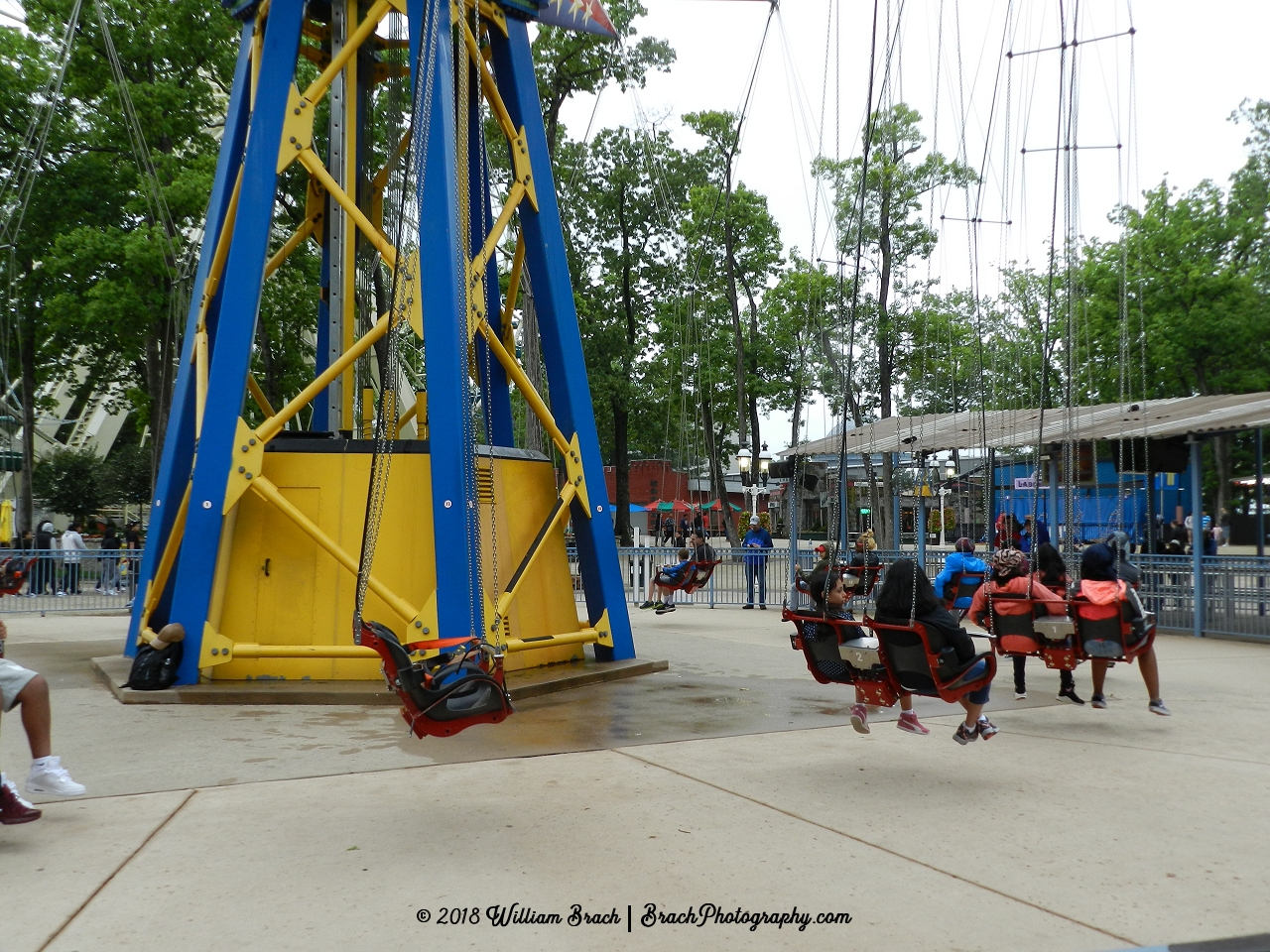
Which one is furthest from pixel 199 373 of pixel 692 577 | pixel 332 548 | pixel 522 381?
pixel 692 577

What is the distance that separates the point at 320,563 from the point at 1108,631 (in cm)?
692

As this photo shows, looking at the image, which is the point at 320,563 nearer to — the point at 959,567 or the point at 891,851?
the point at 891,851

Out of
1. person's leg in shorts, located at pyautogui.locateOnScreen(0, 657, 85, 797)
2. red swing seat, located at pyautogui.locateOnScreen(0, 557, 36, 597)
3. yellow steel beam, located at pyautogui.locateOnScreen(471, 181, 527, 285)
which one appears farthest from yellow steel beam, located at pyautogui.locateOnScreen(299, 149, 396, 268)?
red swing seat, located at pyautogui.locateOnScreen(0, 557, 36, 597)

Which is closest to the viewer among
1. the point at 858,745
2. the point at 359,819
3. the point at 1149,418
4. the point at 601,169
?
the point at 359,819

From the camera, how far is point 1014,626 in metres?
9.19

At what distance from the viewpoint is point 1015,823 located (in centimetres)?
579

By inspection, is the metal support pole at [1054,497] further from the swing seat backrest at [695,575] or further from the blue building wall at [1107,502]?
the swing seat backrest at [695,575]

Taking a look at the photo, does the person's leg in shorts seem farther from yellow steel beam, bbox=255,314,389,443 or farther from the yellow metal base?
yellow steel beam, bbox=255,314,389,443

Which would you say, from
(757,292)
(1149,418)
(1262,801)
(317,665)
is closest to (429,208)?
(317,665)

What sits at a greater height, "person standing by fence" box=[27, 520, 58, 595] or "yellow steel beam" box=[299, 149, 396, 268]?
"yellow steel beam" box=[299, 149, 396, 268]

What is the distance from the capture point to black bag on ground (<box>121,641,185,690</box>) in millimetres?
9633

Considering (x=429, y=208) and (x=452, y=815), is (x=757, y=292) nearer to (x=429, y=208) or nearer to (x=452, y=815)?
(x=429, y=208)

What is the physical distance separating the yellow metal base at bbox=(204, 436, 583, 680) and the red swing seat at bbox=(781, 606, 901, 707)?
3601mm

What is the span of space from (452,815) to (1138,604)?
230 inches
